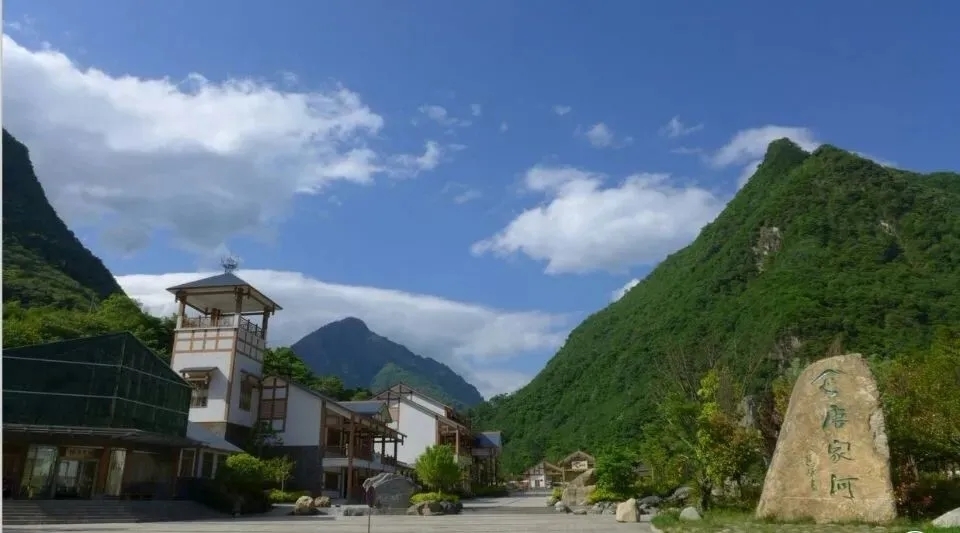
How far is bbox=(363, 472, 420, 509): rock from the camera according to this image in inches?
949

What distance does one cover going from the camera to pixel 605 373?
77.7 metres

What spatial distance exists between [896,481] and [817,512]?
2720mm

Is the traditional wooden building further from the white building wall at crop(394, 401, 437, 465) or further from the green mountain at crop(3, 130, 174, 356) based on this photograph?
the white building wall at crop(394, 401, 437, 465)

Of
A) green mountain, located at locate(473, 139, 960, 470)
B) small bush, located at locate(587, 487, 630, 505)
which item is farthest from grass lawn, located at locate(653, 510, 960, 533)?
green mountain, located at locate(473, 139, 960, 470)

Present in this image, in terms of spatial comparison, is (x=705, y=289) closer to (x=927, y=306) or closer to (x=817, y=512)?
(x=927, y=306)

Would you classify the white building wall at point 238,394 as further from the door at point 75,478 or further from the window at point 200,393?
the door at point 75,478

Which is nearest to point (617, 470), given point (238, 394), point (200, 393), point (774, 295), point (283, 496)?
point (283, 496)

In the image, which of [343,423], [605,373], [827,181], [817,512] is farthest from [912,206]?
[817,512]

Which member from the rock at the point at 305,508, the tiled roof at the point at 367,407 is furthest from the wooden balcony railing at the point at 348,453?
the rock at the point at 305,508

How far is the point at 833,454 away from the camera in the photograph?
1310cm

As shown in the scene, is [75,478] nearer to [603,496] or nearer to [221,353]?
[221,353]

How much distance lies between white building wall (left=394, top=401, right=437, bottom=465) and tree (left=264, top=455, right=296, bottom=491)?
1425 centimetres

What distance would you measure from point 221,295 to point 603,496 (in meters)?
17.4

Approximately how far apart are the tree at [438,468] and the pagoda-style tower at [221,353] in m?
7.60
